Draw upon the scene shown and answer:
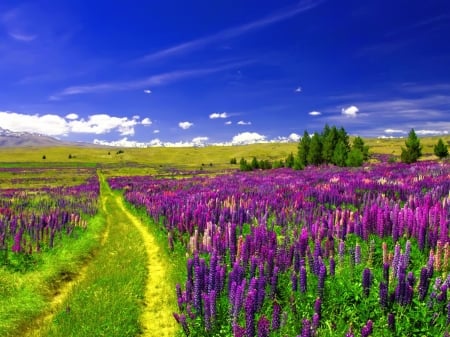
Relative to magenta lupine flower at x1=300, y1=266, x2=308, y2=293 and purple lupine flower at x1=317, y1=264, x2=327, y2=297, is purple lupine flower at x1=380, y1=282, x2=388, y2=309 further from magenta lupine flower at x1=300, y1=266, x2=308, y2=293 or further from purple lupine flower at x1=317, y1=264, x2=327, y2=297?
magenta lupine flower at x1=300, y1=266, x2=308, y2=293

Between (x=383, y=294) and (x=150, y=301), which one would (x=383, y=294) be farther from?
(x=150, y=301)

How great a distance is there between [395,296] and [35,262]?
32.1ft

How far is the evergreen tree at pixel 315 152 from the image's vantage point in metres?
66.9

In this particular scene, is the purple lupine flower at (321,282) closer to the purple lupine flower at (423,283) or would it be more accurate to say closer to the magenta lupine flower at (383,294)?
the magenta lupine flower at (383,294)

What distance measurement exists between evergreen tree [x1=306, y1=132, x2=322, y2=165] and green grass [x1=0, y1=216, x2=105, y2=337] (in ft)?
185

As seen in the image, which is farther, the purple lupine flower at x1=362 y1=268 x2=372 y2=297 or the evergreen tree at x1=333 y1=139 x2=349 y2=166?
the evergreen tree at x1=333 y1=139 x2=349 y2=166

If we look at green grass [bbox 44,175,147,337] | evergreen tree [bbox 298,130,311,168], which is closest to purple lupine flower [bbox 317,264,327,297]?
green grass [bbox 44,175,147,337]

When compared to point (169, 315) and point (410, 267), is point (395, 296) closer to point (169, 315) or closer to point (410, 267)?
point (410, 267)

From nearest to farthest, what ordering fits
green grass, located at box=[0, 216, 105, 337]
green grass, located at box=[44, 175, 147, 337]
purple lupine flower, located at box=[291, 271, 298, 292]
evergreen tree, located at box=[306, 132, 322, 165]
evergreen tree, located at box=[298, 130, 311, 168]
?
purple lupine flower, located at box=[291, 271, 298, 292] < green grass, located at box=[44, 175, 147, 337] < green grass, located at box=[0, 216, 105, 337] < evergreen tree, located at box=[306, 132, 322, 165] < evergreen tree, located at box=[298, 130, 311, 168]

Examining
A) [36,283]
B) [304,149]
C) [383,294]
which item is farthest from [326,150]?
[383,294]

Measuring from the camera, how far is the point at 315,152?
66938mm

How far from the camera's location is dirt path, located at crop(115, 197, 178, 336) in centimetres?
711

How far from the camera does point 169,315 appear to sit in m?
7.54

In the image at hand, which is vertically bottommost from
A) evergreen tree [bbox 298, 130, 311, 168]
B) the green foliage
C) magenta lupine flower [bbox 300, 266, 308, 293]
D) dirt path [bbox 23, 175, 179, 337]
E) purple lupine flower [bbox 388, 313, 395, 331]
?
dirt path [bbox 23, 175, 179, 337]
